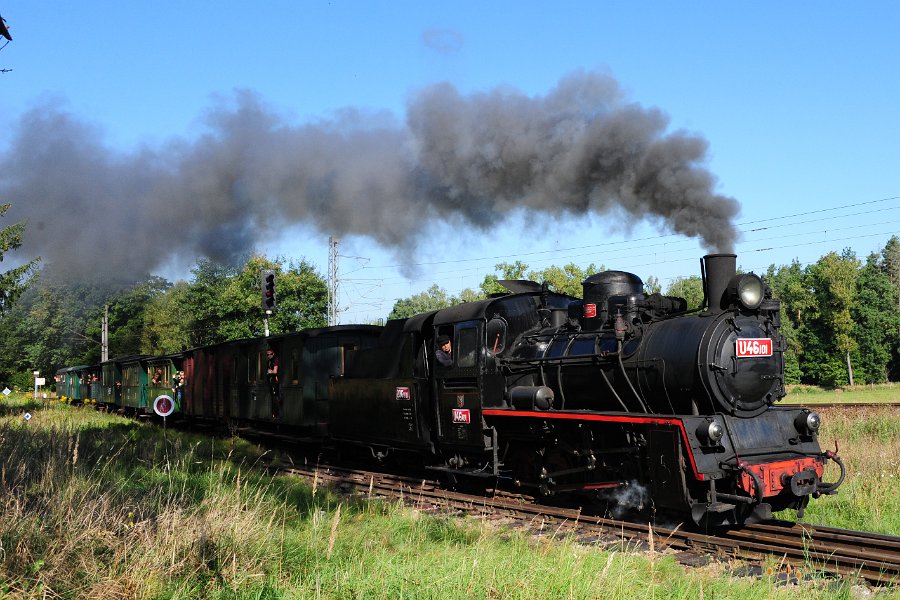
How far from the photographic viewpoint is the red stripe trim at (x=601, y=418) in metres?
7.40

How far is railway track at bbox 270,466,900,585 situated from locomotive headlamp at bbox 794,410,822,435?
1033 mm

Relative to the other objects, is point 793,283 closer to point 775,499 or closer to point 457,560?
point 775,499

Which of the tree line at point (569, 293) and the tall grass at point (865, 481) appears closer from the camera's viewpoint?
the tall grass at point (865, 481)

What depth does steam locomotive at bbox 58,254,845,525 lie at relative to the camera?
7660 mm

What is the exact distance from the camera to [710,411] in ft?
25.7

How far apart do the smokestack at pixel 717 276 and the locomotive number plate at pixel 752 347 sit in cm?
47

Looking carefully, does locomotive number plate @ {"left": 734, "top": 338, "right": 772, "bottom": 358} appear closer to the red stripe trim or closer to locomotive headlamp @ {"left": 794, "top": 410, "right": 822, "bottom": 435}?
locomotive headlamp @ {"left": 794, "top": 410, "right": 822, "bottom": 435}

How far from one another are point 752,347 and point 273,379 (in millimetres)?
11446

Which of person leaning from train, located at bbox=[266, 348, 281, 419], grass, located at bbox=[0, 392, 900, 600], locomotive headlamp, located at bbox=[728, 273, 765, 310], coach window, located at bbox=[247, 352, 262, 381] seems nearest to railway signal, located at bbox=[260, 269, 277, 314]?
person leaning from train, located at bbox=[266, 348, 281, 419]

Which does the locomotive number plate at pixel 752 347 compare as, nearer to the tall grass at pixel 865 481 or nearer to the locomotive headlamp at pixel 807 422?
the locomotive headlamp at pixel 807 422

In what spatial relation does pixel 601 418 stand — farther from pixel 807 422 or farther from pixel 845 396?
pixel 845 396

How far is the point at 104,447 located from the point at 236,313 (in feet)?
95.5

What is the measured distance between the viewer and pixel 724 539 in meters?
7.34

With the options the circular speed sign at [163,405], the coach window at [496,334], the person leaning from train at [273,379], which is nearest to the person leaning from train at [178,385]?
the circular speed sign at [163,405]
